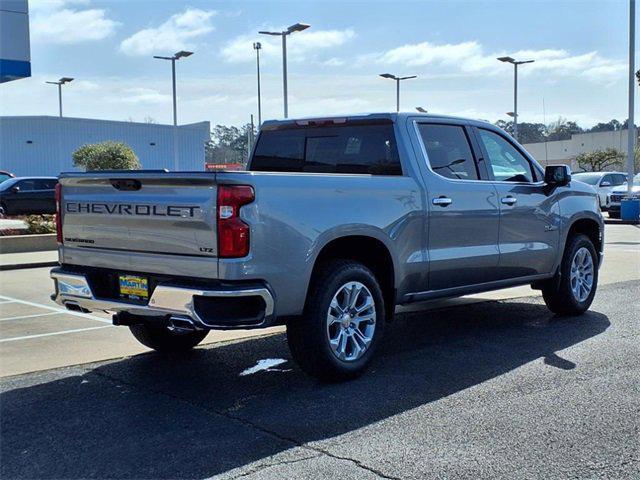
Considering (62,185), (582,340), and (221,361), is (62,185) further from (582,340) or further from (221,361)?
(582,340)

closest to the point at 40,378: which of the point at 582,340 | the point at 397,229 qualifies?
the point at 397,229

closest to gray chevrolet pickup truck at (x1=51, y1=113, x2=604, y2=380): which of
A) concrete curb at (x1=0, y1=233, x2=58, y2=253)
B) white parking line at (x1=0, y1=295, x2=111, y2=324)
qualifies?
white parking line at (x1=0, y1=295, x2=111, y2=324)

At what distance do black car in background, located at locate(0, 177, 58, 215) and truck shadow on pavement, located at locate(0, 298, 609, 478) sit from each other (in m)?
21.3

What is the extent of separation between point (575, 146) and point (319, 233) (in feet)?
300

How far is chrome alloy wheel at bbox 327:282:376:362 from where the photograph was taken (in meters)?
5.56

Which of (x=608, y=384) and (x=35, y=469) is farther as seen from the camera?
(x=608, y=384)

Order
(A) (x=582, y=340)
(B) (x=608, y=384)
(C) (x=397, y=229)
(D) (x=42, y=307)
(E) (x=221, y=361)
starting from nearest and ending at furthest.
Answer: (B) (x=608, y=384) → (C) (x=397, y=229) → (E) (x=221, y=361) → (A) (x=582, y=340) → (D) (x=42, y=307)

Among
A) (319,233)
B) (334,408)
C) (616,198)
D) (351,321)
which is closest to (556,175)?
(351,321)

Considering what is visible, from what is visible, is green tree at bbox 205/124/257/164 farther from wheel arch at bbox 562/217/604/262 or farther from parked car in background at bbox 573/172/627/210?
wheel arch at bbox 562/217/604/262

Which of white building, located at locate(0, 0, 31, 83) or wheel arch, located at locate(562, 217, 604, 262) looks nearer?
wheel arch, located at locate(562, 217, 604, 262)

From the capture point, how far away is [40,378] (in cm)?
588

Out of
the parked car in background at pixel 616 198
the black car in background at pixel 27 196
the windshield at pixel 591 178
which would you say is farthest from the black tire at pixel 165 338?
the windshield at pixel 591 178

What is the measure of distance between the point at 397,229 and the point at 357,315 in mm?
760

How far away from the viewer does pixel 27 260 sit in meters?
14.7
